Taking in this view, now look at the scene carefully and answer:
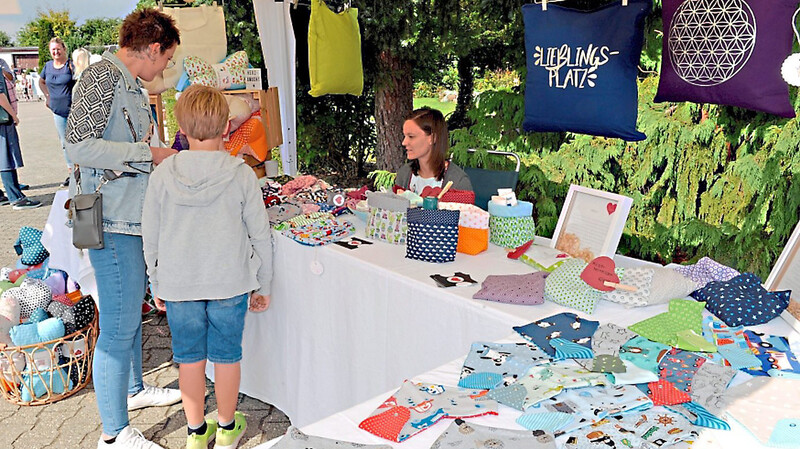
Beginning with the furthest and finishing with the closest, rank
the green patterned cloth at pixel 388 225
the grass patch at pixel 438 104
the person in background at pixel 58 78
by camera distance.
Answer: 1. the grass patch at pixel 438 104
2. the person in background at pixel 58 78
3. the green patterned cloth at pixel 388 225

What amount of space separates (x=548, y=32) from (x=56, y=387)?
302 cm

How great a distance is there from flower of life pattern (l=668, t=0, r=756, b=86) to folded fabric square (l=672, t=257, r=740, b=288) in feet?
3.12

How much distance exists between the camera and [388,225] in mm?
2740

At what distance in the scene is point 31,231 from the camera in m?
3.65

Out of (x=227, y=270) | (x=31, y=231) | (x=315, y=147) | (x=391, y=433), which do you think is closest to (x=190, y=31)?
(x=31, y=231)

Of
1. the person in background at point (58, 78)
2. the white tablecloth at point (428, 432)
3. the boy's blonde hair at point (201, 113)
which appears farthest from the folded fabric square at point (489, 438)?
the person in background at point (58, 78)

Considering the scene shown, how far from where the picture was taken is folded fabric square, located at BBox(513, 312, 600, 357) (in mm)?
1744

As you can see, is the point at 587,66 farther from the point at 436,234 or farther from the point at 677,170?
the point at 677,170

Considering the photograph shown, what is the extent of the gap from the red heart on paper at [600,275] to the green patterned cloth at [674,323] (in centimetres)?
18

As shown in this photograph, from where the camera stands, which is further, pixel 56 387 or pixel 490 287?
pixel 56 387

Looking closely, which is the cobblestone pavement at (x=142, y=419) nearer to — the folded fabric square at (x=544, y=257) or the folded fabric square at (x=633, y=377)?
the folded fabric square at (x=544, y=257)

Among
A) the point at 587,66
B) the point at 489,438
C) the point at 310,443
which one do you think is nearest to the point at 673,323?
the point at 489,438

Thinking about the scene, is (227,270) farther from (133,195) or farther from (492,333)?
(492,333)

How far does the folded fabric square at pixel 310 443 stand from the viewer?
4.01ft
